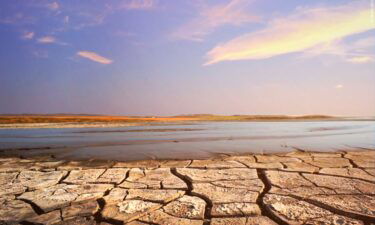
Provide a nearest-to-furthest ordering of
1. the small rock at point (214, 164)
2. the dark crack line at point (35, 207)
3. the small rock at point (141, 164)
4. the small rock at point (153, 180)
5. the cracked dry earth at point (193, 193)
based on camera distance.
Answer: the cracked dry earth at point (193, 193), the dark crack line at point (35, 207), the small rock at point (153, 180), the small rock at point (214, 164), the small rock at point (141, 164)

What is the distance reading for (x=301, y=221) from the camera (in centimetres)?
160

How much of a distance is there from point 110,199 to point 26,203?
0.72 m

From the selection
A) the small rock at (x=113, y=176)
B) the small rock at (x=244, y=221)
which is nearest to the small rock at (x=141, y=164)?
the small rock at (x=113, y=176)

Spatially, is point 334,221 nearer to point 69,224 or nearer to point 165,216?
point 165,216

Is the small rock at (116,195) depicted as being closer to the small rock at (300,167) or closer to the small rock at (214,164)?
the small rock at (214,164)

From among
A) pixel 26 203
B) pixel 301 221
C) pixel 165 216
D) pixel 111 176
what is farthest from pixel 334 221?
pixel 26 203

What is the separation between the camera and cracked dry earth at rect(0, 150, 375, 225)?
1.68 metres

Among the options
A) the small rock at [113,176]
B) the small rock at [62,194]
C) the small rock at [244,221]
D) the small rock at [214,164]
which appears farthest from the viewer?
the small rock at [214,164]

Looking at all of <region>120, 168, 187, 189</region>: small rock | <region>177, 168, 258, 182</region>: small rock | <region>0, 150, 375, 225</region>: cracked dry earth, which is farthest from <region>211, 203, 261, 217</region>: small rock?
<region>177, 168, 258, 182</region>: small rock

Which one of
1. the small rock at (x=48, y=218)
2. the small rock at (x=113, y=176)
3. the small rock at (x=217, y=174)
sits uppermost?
the small rock at (x=217, y=174)

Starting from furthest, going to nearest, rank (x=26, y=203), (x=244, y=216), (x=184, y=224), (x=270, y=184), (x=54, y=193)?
(x=270, y=184) < (x=54, y=193) < (x=26, y=203) < (x=244, y=216) < (x=184, y=224)

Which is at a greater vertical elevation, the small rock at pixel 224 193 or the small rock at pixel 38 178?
the small rock at pixel 224 193

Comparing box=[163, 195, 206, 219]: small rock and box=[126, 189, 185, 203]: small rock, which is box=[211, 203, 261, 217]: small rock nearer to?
box=[163, 195, 206, 219]: small rock

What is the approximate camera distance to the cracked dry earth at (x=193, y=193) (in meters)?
1.68
